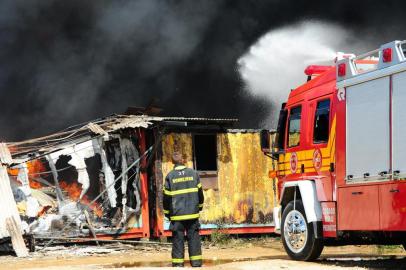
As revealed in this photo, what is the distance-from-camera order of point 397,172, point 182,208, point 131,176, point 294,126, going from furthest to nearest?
1. point 131,176
2. point 294,126
3. point 182,208
4. point 397,172

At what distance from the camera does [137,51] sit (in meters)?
26.5

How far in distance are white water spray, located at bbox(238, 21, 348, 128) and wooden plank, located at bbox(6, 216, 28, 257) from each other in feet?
42.8

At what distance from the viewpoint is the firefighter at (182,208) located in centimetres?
1035

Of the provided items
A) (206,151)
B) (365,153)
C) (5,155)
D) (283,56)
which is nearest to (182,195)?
(365,153)

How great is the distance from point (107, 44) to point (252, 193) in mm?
11241

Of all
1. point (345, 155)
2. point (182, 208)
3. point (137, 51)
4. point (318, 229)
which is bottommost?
point (318, 229)

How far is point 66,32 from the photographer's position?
1038 inches

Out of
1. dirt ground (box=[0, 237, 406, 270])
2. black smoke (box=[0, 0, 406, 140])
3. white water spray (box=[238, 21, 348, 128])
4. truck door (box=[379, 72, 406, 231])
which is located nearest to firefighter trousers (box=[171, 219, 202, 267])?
dirt ground (box=[0, 237, 406, 270])

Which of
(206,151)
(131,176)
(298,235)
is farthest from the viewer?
(206,151)

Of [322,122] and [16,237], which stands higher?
[322,122]

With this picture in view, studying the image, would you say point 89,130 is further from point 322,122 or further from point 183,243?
point 322,122

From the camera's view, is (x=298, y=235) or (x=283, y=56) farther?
(x=283, y=56)

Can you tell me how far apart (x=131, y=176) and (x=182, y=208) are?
248 inches

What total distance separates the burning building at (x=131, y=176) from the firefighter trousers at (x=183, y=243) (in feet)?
17.0
